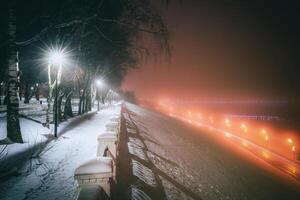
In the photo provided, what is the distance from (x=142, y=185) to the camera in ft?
27.1

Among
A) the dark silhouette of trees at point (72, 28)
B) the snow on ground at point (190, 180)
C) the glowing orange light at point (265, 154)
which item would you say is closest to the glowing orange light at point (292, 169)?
the glowing orange light at point (265, 154)

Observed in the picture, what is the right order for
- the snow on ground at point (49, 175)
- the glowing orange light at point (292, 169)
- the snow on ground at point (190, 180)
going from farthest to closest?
the glowing orange light at point (292, 169) < the snow on ground at point (190, 180) < the snow on ground at point (49, 175)

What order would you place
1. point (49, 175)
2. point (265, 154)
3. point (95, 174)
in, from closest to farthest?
point (95, 174), point (49, 175), point (265, 154)

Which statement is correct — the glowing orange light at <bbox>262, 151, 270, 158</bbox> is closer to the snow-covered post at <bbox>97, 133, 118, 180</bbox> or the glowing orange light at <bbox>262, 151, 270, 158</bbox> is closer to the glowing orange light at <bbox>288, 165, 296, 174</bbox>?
the glowing orange light at <bbox>288, 165, 296, 174</bbox>

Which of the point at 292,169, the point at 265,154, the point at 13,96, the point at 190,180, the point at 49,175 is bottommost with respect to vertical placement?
the point at 292,169

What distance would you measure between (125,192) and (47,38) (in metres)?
13.0

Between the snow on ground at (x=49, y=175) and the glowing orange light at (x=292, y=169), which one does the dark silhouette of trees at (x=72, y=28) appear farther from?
the glowing orange light at (x=292, y=169)

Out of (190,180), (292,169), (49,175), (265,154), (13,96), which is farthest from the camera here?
(265,154)

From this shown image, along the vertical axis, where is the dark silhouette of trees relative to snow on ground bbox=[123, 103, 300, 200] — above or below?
above

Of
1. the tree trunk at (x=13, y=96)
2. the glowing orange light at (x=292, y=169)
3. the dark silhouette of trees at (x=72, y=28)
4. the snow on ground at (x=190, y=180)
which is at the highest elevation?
the dark silhouette of trees at (x=72, y=28)

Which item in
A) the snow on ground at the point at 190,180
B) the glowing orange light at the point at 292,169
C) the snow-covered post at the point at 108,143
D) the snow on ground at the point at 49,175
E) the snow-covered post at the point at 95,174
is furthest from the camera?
the glowing orange light at the point at 292,169

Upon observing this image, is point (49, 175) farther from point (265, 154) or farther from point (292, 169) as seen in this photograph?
point (265, 154)

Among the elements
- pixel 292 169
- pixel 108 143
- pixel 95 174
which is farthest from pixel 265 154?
pixel 95 174

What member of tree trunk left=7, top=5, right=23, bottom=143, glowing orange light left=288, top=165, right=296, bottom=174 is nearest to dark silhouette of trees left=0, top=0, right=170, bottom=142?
tree trunk left=7, top=5, right=23, bottom=143
